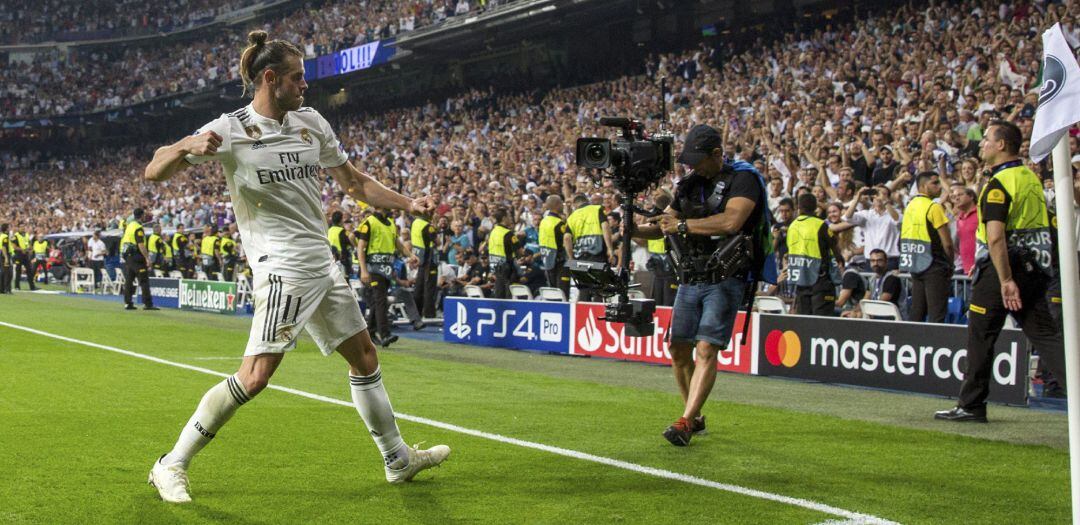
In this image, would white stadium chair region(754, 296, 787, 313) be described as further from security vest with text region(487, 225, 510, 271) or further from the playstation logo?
security vest with text region(487, 225, 510, 271)

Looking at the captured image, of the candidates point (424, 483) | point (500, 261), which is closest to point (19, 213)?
point (500, 261)

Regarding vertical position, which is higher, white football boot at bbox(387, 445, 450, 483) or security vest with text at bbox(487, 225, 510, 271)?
security vest with text at bbox(487, 225, 510, 271)

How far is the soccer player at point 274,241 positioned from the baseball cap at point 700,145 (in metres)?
2.21

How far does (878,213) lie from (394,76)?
104ft

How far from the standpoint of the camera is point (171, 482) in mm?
5223

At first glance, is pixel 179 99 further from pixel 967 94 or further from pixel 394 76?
pixel 967 94

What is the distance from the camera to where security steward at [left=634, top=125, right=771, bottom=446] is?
7.01 meters

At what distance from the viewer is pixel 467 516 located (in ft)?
16.6

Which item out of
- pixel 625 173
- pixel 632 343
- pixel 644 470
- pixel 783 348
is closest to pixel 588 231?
pixel 632 343

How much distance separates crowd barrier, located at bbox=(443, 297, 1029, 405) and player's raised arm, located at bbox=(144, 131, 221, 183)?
13.1 ft

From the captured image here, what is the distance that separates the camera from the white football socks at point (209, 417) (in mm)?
5320

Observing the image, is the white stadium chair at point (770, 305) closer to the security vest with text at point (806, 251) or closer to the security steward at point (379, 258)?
the security vest with text at point (806, 251)

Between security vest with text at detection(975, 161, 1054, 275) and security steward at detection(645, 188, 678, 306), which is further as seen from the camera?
security steward at detection(645, 188, 678, 306)

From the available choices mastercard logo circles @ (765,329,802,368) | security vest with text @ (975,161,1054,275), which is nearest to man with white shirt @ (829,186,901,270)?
mastercard logo circles @ (765,329,802,368)
